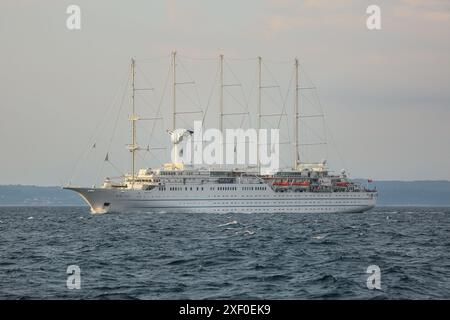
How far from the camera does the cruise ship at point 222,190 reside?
103m

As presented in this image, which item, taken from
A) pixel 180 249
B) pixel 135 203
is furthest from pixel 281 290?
pixel 135 203

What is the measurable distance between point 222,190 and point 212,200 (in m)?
2.16

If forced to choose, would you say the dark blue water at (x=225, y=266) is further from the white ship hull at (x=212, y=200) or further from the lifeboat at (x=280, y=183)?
the lifeboat at (x=280, y=183)

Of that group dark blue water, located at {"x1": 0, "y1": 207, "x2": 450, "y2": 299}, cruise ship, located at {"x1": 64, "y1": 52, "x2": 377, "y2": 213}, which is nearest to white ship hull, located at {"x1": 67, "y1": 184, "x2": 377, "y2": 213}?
cruise ship, located at {"x1": 64, "y1": 52, "x2": 377, "y2": 213}

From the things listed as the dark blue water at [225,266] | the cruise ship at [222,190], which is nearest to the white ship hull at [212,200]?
the cruise ship at [222,190]

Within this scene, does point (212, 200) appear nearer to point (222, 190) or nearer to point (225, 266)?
point (222, 190)

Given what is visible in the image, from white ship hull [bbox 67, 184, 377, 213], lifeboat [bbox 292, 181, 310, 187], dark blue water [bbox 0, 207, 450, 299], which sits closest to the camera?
dark blue water [bbox 0, 207, 450, 299]

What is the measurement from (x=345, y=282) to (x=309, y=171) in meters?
85.5

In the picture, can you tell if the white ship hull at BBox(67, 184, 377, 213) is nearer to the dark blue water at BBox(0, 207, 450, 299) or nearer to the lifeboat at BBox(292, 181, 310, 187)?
the lifeboat at BBox(292, 181, 310, 187)

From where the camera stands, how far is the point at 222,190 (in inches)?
4178

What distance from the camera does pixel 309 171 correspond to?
381 feet

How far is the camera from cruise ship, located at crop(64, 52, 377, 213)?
10312cm
